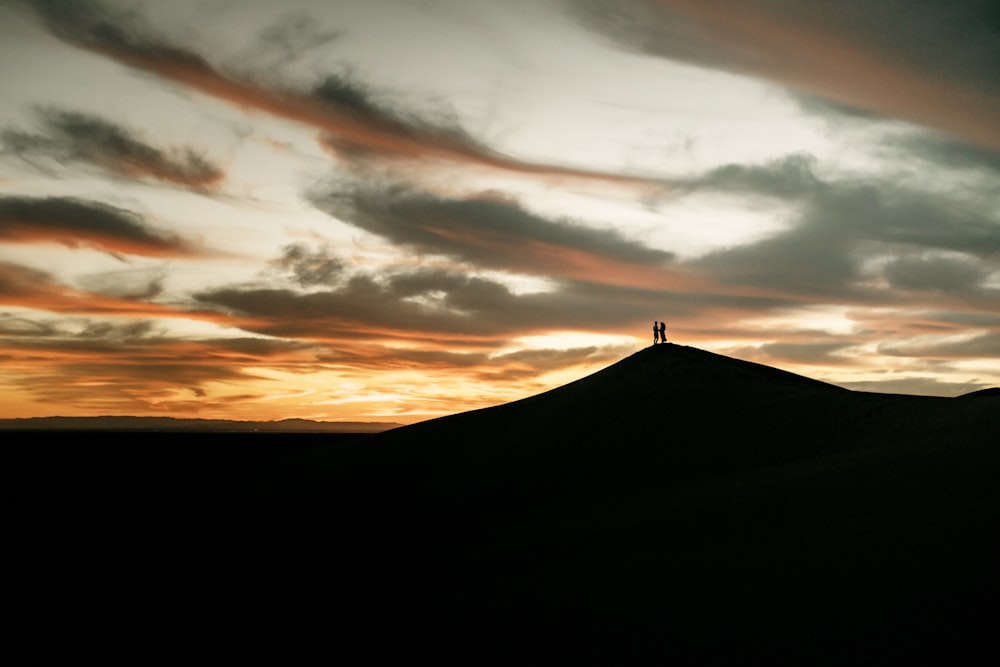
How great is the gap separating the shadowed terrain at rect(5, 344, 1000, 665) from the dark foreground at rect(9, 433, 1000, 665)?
47mm

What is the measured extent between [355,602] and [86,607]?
4.60 meters

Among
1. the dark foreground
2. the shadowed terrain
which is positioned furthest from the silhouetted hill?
the dark foreground

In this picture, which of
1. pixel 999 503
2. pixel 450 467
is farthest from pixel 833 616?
pixel 450 467

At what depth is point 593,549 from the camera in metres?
12.0

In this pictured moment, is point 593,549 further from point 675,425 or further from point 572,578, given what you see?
point 675,425

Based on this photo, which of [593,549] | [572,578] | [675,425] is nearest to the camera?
[572,578]

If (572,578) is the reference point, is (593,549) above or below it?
above

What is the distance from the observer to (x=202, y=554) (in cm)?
1544

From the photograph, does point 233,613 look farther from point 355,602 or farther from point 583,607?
point 583,607

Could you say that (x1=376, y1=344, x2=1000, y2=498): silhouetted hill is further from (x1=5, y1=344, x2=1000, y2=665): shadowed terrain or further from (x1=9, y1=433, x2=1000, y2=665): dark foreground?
(x1=9, y1=433, x2=1000, y2=665): dark foreground

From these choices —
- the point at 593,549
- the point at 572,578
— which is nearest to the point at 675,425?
the point at 593,549

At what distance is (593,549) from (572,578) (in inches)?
65.3

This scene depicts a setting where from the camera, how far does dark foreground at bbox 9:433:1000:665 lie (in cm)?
738

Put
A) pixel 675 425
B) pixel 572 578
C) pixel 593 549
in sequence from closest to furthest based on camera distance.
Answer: pixel 572 578
pixel 593 549
pixel 675 425
